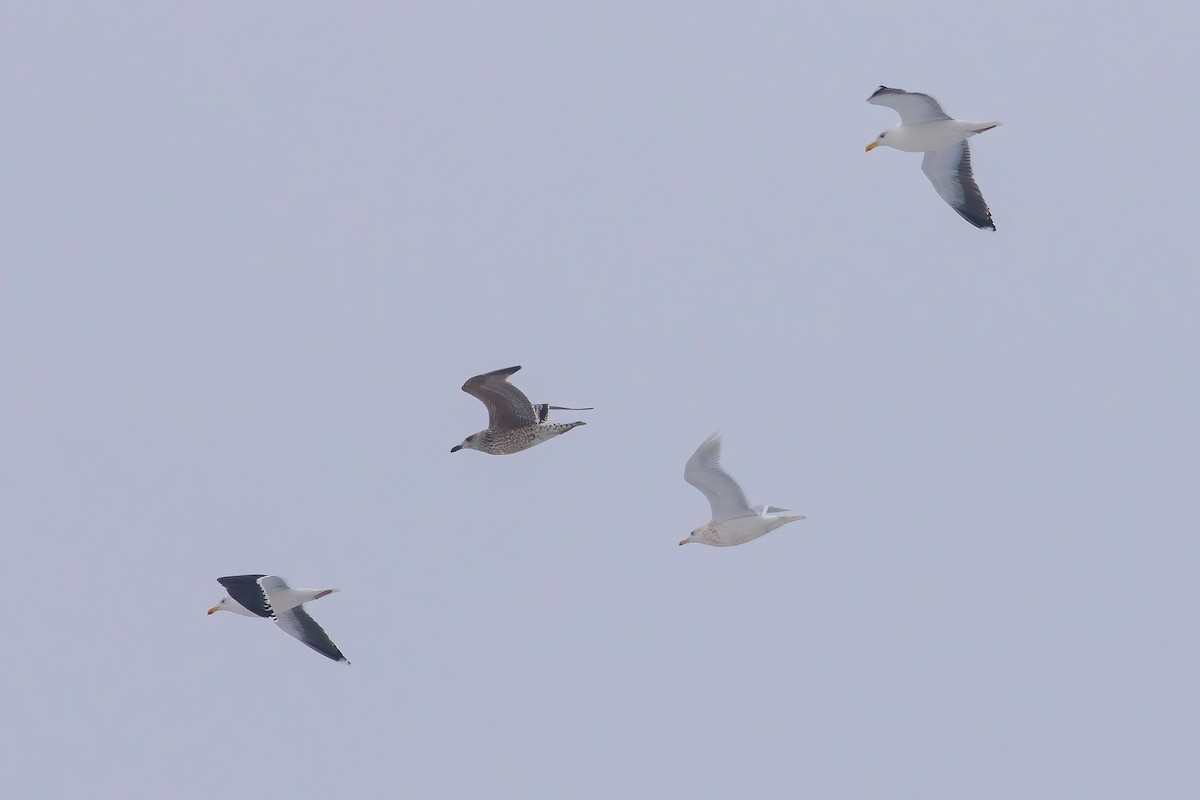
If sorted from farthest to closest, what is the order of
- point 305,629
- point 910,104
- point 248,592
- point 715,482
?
1. point 305,629
2. point 910,104
3. point 248,592
4. point 715,482

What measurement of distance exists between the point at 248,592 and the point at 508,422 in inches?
165

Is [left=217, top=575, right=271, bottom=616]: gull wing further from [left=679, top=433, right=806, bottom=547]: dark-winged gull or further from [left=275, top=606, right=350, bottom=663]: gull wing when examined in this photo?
[left=679, top=433, right=806, bottom=547]: dark-winged gull

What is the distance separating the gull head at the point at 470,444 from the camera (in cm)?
2248

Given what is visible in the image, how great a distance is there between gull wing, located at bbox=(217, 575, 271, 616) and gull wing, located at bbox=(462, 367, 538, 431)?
3.83 meters

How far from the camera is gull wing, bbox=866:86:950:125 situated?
20.7 m

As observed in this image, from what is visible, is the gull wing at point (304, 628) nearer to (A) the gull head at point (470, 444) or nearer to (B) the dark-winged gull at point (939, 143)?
(A) the gull head at point (470, 444)

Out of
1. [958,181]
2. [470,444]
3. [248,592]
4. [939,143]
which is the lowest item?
[248,592]

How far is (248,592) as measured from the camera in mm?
21078

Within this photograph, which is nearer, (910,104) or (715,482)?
(715,482)

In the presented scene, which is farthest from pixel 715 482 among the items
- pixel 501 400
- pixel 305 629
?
pixel 305 629

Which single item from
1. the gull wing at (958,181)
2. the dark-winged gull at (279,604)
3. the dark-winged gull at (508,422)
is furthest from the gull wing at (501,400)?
the gull wing at (958,181)

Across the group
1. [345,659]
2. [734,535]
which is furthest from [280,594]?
[734,535]

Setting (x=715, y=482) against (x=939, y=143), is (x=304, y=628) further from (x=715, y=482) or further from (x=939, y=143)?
(x=939, y=143)

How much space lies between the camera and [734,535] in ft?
68.4
